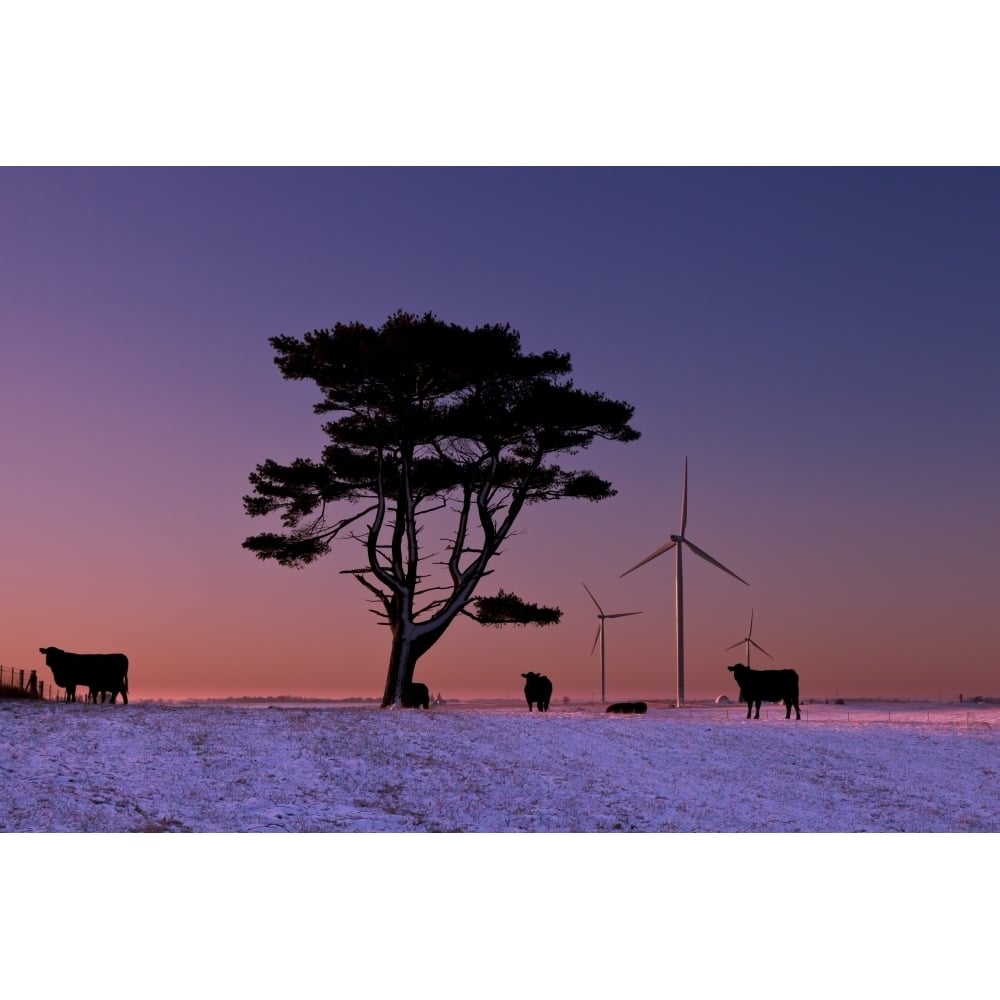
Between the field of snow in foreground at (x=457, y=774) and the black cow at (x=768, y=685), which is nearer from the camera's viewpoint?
the field of snow in foreground at (x=457, y=774)

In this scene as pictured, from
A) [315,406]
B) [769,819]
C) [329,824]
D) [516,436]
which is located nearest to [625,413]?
Answer: [516,436]

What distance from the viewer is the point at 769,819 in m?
25.0

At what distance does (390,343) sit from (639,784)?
20.2 m

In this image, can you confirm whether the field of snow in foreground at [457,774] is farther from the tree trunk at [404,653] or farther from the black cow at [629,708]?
the black cow at [629,708]

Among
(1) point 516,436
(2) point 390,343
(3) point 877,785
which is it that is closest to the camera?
(3) point 877,785

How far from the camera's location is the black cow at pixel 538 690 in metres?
44.8

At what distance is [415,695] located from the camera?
139 ft

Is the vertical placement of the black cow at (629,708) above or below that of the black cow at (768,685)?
below

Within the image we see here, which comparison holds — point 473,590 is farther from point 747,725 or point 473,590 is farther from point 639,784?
point 639,784

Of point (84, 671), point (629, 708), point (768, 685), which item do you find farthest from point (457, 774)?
point (768, 685)

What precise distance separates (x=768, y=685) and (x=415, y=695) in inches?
478

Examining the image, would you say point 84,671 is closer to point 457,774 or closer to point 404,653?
point 404,653

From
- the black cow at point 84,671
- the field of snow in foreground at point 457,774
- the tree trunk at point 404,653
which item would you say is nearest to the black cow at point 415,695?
the tree trunk at point 404,653

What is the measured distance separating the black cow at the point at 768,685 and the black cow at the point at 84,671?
20.3m
